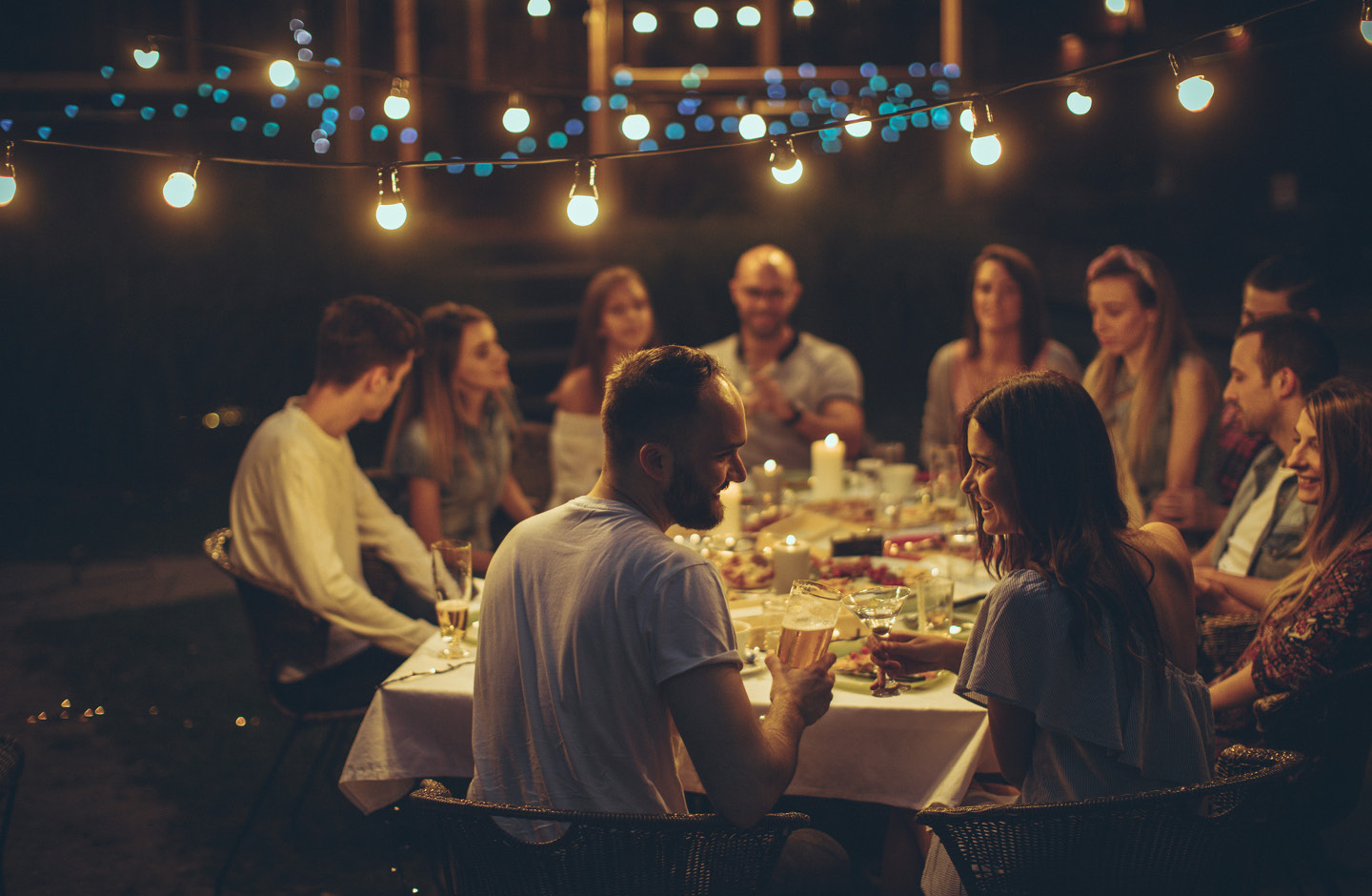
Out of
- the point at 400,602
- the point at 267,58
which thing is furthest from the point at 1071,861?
the point at 267,58

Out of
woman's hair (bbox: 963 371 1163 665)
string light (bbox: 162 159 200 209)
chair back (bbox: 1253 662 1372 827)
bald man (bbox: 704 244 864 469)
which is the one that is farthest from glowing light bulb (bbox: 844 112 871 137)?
string light (bbox: 162 159 200 209)

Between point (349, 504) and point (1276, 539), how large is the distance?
242 centimetres

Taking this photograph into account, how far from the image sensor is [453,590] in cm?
240

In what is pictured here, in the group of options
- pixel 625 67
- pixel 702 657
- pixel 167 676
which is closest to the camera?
pixel 702 657

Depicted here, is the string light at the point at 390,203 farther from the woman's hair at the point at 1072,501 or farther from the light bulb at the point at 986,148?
the woman's hair at the point at 1072,501

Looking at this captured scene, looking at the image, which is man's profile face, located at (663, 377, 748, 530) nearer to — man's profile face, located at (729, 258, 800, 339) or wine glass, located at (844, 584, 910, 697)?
wine glass, located at (844, 584, 910, 697)

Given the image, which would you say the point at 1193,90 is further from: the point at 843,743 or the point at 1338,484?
the point at 843,743

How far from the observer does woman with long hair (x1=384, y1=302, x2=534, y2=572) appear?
143 inches

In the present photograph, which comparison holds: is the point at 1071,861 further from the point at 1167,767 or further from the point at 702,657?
the point at 702,657

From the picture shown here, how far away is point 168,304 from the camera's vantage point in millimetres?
7098

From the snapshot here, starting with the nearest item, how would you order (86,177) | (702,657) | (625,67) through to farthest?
(702,657) → (86,177) → (625,67)

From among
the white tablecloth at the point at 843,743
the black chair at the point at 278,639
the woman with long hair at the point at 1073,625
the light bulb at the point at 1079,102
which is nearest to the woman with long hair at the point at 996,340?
the light bulb at the point at 1079,102

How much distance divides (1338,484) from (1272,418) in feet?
2.21

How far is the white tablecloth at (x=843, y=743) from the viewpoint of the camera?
2.02m
